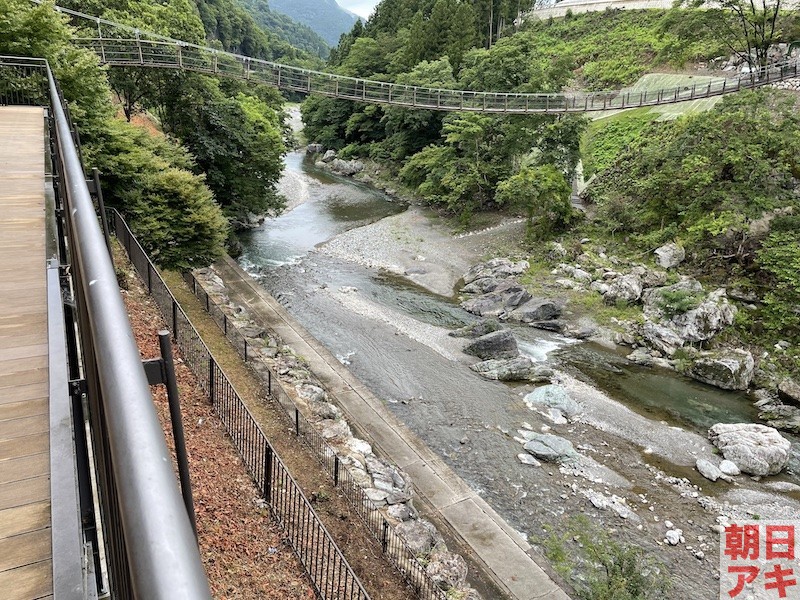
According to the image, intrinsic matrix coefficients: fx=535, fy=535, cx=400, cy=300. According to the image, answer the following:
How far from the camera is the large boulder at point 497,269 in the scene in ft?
66.4

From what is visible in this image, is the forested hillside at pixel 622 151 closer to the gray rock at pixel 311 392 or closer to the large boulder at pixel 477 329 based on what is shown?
the large boulder at pixel 477 329

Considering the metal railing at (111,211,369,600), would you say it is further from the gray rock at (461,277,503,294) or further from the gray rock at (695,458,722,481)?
the gray rock at (461,277,503,294)

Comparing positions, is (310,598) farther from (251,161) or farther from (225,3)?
(225,3)

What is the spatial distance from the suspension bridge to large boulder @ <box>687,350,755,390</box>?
1183 centimetres

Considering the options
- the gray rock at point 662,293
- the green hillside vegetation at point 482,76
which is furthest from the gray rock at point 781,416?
the green hillside vegetation at point 482,76

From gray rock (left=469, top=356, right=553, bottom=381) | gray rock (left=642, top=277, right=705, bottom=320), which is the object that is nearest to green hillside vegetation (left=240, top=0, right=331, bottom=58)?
gray rock (left=642, top=277, right=705, bottom=320)

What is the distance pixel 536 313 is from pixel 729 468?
746 cm

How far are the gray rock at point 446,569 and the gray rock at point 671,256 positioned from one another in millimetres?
14428

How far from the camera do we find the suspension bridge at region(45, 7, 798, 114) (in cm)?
1855

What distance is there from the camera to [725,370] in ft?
44.9

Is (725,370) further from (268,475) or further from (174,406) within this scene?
(174,406)

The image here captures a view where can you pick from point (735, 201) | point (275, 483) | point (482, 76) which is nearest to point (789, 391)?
point (735, 201)

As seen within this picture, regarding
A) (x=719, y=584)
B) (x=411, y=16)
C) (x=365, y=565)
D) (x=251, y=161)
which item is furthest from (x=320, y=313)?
(x=411, y=16)

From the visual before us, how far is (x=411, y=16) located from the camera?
4903 centimetres
